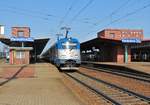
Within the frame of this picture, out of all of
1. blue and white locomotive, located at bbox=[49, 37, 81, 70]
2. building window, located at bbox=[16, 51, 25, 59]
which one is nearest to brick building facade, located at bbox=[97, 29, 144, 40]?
building window, located at bbox=[16, 51, 25, 59]

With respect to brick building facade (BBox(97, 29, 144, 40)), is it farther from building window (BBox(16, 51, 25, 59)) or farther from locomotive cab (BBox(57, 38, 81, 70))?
locomotive cab (BBox(57, 38, 81, 70))

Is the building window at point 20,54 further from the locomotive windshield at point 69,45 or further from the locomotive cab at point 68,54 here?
the locomotive windshield at point 69,45

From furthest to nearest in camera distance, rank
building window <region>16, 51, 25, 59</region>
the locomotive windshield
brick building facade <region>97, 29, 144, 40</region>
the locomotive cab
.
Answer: brick building facade <region>97, 29, 144, 40</region> → building window <region>16, 51, 25, 59</region> → the locomotive windshield → the locomotive cab

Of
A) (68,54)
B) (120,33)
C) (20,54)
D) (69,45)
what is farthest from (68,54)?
(120,33)

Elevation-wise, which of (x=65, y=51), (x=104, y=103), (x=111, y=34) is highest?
(x=111, y=34)

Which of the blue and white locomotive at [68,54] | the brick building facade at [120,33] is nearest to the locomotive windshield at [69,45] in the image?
the blue and white locomotive at [68,54]

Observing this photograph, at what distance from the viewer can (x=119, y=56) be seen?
5925cm

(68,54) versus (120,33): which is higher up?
(120,33)

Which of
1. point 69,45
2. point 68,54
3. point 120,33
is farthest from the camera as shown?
point 120,33

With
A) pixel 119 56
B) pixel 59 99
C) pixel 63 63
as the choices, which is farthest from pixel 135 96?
pixel 119 56

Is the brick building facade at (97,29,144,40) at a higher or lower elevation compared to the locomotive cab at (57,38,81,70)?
higher

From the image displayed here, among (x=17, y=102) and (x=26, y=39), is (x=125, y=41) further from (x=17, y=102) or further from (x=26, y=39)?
(x=17, y=102)

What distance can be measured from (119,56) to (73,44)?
25.4m

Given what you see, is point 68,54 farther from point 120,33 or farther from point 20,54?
point 120,33
